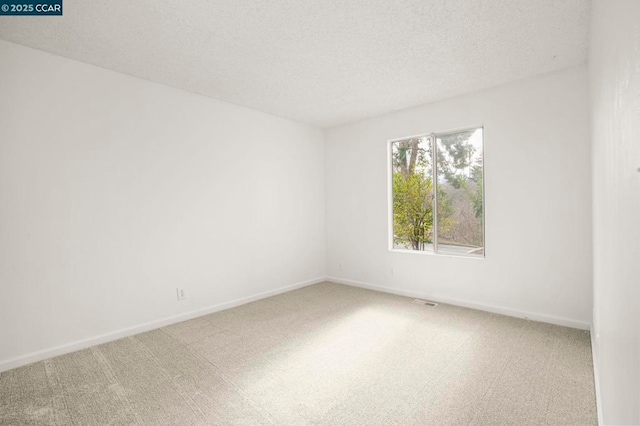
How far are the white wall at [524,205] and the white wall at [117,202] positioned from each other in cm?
214

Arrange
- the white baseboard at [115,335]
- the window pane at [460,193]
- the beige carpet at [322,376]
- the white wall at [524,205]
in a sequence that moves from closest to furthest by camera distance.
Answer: the beige carpet at [322,376]
the white baseboard at [115,335]
the white wall at [524,205]
the window pane at [460,193]

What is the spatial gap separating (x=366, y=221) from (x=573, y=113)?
9.20 ft

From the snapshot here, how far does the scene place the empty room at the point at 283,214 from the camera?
2.03m

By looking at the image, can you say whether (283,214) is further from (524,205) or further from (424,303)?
(524,205)

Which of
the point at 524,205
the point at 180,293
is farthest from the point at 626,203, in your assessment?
the point at 180,293

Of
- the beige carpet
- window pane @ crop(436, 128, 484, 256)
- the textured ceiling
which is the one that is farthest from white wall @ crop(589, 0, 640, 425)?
window pane @ crop(436, 128, 484, 256)

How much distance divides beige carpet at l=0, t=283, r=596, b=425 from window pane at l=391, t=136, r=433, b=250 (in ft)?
4.68

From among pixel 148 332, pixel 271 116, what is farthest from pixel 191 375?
pixel 271 116

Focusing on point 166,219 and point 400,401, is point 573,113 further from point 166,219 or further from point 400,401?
point 166,219

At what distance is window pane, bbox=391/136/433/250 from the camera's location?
4.46 metres

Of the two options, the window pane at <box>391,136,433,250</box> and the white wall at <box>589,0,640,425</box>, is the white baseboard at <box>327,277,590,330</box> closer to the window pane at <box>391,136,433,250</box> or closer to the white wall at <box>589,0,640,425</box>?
the window pane at <box>391,136,433,250</box>

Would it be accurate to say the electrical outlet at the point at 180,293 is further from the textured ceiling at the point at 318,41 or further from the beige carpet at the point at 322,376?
the textured ceiling at the point at 318,41

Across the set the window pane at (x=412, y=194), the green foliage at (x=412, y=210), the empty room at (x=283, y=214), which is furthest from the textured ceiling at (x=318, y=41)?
the green foliage at (x=412, y=210)

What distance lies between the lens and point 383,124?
4656 mm
